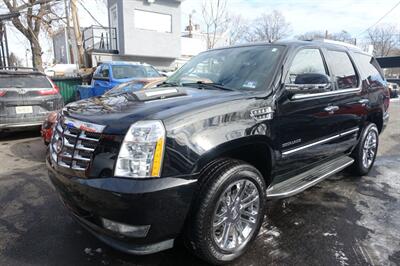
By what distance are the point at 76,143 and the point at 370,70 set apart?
4516 millimetres

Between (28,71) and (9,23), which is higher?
(9,23)

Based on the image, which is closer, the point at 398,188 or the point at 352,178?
the point at 398,188

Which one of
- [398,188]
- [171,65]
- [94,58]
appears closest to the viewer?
[398,188]

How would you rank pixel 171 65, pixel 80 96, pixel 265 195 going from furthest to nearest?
pixel 171 65, pixel 80 96, pixel 265 195

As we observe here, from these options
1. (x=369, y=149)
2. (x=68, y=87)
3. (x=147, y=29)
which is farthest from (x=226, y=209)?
(x=147, y=29)

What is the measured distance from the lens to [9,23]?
20.3 meters

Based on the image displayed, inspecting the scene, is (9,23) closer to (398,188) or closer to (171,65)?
(171,65)

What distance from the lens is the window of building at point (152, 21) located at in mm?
19906

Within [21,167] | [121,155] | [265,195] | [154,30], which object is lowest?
[21,167]

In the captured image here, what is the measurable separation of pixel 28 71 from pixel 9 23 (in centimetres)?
1600

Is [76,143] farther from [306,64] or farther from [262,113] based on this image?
[306,64]

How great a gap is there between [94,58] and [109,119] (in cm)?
1840

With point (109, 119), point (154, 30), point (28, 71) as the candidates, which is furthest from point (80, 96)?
point (109, 119)

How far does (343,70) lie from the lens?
4184mm
